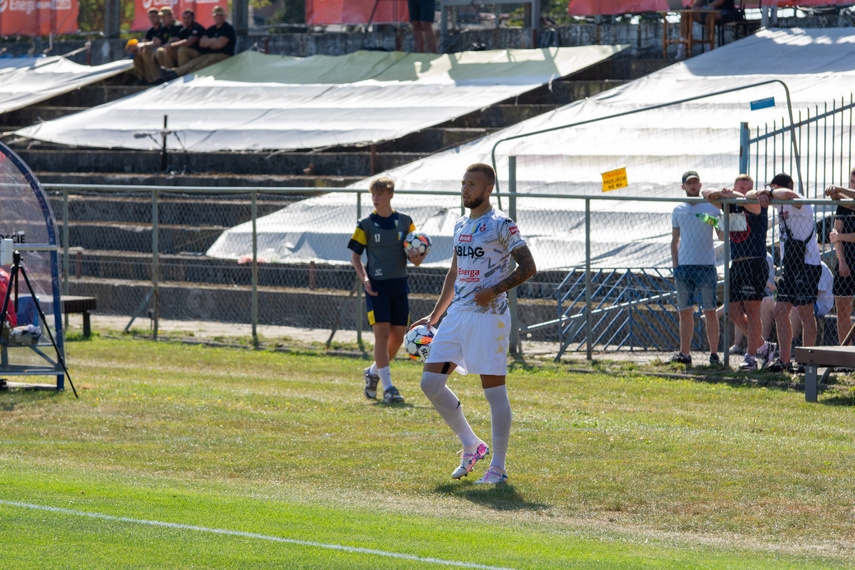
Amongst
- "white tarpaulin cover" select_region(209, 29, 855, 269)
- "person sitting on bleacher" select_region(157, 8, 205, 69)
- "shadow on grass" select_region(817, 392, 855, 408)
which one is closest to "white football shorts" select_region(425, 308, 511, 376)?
"shadow on grass" select_region(817, 392, 855, 408)

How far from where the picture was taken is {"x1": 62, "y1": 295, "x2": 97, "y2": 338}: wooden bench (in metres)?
17.1

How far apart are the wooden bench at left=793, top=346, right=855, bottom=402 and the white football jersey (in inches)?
180

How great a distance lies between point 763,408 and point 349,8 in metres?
20.6

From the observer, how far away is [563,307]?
53.8 ft

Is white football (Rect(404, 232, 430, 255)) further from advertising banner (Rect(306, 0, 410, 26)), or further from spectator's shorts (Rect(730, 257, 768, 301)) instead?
advertising banner (Rect(306, 0, 410, 26))

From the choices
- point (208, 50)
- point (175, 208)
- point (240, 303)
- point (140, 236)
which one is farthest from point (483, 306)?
point (208, 50)

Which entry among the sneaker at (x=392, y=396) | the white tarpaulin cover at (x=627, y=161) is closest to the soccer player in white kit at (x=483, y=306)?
the sneaker at (x=392, y=396)

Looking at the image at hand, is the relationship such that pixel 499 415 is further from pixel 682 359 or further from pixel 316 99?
pixel 316 99

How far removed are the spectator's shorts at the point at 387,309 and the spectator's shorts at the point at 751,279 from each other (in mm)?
3967

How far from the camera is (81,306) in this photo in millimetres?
17312

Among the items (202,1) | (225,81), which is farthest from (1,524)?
(202,1)

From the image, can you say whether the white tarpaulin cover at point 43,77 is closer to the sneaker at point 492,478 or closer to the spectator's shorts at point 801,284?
the spectator's shorts at point 801,284

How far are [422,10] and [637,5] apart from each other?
5643 mm

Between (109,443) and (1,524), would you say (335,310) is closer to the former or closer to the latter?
(109,443)
